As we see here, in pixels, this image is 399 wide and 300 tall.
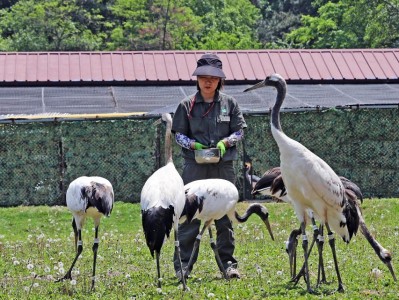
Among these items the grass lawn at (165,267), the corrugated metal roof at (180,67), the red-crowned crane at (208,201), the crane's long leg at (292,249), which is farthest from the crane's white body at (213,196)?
the corrugated metal roof at (180,67)

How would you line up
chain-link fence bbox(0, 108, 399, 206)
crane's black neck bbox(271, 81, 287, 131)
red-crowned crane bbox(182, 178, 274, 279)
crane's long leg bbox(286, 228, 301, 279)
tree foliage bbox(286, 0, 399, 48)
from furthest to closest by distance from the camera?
tree foliage bbox(286, 0, 399, 48)
chain-link fence bbox(0, 108, 399, 206)
crane's long leg bbox(286, 228, 301, 279)
red-crowned crane bbox(182, 178, 274, 279)
crane's black neck bbox(271, 81, 287, 131)

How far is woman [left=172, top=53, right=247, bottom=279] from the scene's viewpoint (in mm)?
11094

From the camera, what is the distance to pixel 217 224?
37.5ft

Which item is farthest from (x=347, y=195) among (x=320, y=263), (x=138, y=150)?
(x=138, y=150)

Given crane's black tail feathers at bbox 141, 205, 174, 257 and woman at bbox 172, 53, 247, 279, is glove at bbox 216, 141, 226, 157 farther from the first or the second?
crane's black tail feathers at bbox 141, 205, 174, 257

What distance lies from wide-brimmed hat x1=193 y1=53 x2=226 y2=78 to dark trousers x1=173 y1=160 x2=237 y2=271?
3.52 ft

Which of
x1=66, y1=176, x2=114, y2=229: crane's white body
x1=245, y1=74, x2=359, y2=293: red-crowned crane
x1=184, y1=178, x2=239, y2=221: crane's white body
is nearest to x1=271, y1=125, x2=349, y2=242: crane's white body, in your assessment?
x1=245, y1=74, x2=359, y2=293: red-crowned crane

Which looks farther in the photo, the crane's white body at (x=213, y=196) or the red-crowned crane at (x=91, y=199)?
the red-crowned crane at (x=91, y=199)

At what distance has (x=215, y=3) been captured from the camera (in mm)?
58594

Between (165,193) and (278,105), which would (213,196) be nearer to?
(165,193)

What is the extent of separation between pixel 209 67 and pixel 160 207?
6.57 ft

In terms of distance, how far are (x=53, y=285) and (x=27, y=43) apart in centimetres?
3992

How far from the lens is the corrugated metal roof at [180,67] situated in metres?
29.0

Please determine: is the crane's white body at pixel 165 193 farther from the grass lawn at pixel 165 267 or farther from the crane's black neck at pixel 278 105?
the crane's black neck at pixel 278 105
